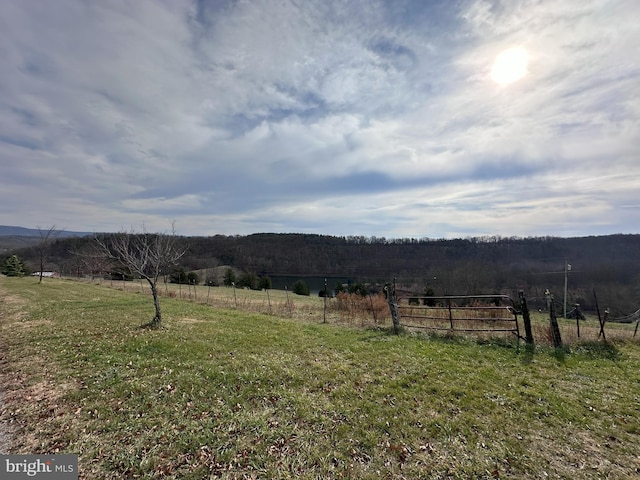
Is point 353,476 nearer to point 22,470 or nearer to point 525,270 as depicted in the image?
point 22,470

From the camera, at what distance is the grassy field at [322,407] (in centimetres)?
371

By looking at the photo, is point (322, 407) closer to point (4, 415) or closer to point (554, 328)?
point (4, 415)

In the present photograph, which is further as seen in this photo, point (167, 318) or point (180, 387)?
point (167, 318)

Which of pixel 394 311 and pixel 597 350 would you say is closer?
pixel 597 350

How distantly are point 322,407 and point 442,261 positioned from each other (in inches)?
3413

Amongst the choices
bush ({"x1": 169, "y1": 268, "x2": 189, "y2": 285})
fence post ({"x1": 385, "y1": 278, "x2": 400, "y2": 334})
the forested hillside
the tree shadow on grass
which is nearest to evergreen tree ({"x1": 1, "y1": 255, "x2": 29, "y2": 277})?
the forested hillside

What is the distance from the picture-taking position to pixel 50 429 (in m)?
4.33

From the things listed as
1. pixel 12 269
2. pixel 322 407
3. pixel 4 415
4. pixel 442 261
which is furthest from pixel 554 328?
pixel 442 261

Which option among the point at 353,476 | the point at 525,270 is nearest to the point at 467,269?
the point at 525,270

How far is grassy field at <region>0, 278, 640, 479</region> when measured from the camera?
3715mm

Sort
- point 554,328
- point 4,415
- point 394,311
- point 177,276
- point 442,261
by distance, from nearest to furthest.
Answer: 1. point 4,415
2. point 554,328
3. point 394,311
4. point 177,276
5. point 442,261

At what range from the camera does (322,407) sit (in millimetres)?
5094

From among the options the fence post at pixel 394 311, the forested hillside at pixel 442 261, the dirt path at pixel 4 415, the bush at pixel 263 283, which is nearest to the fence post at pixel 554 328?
the fence post at pixel 394 311

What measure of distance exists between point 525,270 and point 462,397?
74588mm
